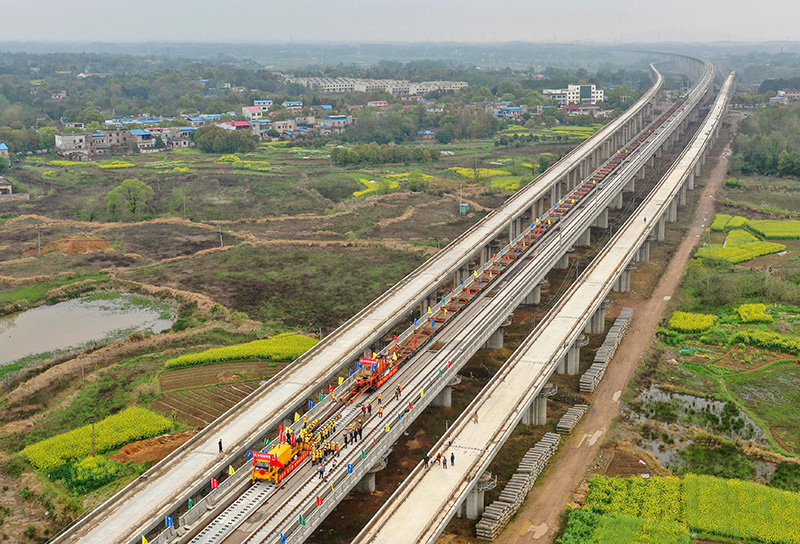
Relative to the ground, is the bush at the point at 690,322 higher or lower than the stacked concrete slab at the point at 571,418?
higher

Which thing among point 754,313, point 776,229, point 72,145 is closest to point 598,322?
point 754,313

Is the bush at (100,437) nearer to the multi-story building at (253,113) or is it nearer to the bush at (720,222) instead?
the bush at (720,222)

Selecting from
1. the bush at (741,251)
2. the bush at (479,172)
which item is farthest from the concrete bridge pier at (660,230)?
the bush at (479,172)

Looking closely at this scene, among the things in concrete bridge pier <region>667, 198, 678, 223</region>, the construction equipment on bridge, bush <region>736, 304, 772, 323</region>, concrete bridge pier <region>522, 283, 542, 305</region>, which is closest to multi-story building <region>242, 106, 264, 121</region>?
the construction equipment on bridge

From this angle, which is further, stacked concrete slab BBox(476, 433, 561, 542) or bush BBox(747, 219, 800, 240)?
bush BBox(747, 219, 800, 240)

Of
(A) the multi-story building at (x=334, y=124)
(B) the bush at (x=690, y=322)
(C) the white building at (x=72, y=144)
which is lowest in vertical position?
(B) the bush at (x=690, y=322)

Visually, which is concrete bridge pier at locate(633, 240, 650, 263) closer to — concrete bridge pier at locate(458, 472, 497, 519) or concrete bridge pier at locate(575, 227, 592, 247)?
concrete bridge pier at locate(575, 227, 592, 247)
